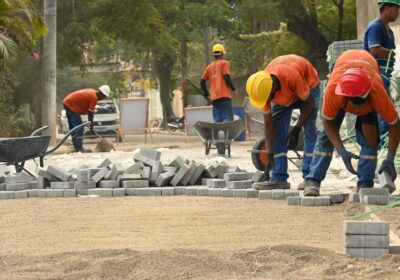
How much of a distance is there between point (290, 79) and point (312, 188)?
1156 mm

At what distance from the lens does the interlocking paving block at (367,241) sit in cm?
650

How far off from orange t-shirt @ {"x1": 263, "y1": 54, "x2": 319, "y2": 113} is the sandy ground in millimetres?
1059

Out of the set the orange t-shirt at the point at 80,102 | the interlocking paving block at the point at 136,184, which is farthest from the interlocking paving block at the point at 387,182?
the orange t-shirt at the point at 80,102

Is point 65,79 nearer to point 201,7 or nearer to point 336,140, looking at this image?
point 201,7

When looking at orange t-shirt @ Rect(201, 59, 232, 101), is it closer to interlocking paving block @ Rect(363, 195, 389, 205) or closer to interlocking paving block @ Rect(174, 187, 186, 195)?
interlocking paving block @ Rect(174, 187, 186, 195)

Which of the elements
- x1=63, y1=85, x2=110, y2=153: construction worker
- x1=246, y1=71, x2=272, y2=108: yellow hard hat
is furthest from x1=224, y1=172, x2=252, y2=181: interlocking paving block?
x1=63, y1=85, x2=110, y2=153: construction worker

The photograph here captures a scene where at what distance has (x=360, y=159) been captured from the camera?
10.1 meters

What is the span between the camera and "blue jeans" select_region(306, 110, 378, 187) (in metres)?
9.95

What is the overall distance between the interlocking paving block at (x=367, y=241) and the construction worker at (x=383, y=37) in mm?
4567

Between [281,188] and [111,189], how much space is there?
1.98m

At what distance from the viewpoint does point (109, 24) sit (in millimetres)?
32812

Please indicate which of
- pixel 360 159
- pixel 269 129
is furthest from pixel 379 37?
pixel 360 159

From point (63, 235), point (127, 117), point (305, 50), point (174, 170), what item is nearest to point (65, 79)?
point (305, 50)

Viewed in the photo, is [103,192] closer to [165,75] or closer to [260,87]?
[260,87]
